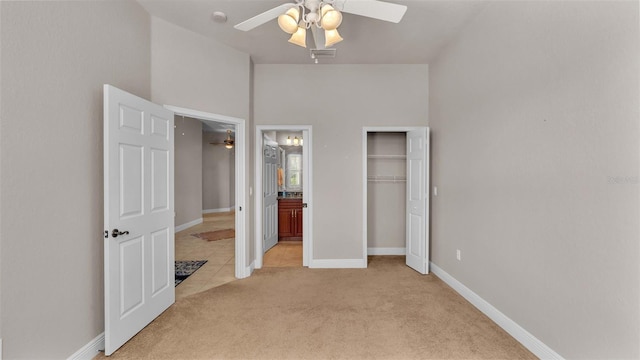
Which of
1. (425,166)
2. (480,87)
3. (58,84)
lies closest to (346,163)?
(425,166)

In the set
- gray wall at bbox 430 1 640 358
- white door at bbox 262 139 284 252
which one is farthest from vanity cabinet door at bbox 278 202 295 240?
gray wall at bbox 430 1 640 358

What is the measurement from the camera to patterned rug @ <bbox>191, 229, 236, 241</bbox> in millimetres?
6020

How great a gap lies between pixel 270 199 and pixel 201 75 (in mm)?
2400

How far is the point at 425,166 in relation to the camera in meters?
3.74

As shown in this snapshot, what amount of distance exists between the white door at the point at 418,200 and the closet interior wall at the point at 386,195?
1.63ft

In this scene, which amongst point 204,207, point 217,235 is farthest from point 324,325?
point 204,207

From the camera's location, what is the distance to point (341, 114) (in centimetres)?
410

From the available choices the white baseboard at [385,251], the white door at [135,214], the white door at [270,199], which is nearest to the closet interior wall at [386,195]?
the white baseboard at [385,251]

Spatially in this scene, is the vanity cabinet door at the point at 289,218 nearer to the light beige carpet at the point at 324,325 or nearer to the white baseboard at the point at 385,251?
the white baseboard at the point at 385,251

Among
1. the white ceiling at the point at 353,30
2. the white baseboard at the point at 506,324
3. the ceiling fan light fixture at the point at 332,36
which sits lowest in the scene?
the white baseboard at the point at 506,324

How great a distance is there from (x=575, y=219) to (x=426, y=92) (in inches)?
110

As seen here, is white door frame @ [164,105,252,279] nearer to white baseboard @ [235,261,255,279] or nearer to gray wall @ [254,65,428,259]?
white baseboard @ [235,261,255,279]

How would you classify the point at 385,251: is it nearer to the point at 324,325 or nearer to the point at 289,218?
the point at 289,218

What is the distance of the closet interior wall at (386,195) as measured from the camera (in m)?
4.67
